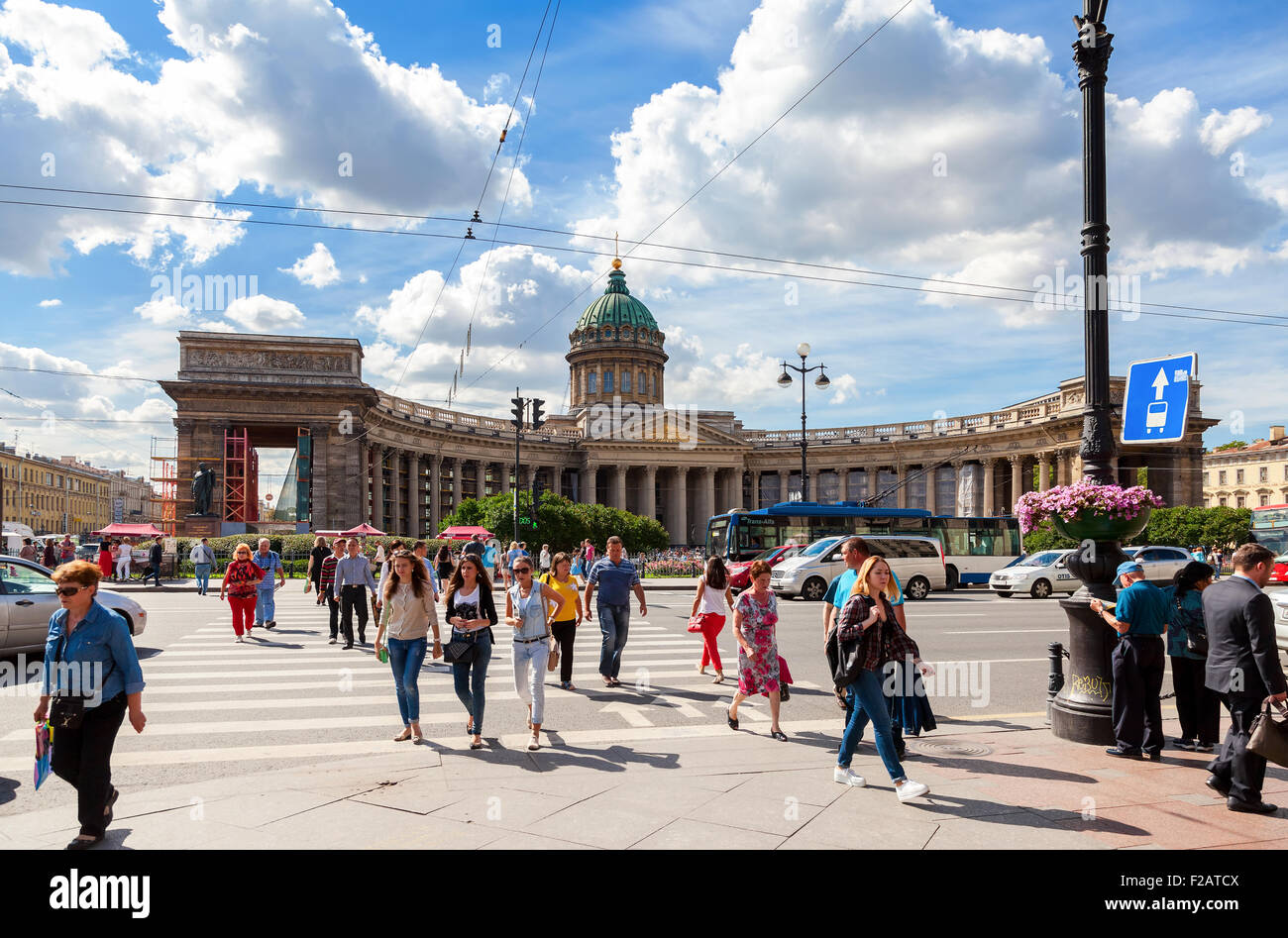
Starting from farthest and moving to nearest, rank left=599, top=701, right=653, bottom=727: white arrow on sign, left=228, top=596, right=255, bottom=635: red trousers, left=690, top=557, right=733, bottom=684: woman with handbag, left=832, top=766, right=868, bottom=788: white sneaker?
left=228, top=596, right=255, bottom=635: red trousers
left=690, top=557, right=733, bottom=684: woman with handbag
left=599, top=701, right=653, bottom=727: white arrow on sign
left=832, top=766, right=868, bottom=788: white sneaker

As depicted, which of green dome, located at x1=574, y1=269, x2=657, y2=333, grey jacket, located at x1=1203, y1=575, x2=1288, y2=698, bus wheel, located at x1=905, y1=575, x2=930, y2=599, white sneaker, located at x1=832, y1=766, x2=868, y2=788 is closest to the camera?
grey jacket, located at x1=1203, y1=575, x2=1288, y2=698

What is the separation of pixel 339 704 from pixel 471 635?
2879 mm

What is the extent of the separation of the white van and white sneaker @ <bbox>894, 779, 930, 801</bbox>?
58.7ft

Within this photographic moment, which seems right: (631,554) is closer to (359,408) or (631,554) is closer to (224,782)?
(359,408)

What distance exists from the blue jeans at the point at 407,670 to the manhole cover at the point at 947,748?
4.88 metres

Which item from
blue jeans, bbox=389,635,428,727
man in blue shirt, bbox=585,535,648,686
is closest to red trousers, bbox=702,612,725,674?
man in blue shirt, bbox=585,535,648,686

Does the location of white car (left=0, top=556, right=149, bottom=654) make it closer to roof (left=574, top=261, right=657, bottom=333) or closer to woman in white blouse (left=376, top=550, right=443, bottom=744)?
woman in white blouse (left=376, top=550, right=443, bottom=744)

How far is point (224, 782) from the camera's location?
22.5 feet

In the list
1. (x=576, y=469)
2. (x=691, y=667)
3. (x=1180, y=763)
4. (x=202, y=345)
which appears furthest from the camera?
(x=576, y=469)

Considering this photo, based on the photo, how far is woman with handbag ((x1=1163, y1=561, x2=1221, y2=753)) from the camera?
809cm

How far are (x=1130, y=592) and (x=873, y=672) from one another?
2945mm

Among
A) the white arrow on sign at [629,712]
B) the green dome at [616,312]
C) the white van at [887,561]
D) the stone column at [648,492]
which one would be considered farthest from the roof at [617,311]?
the white arrow on sign at [629,712]

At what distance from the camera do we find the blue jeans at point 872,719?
6500 millimetres
